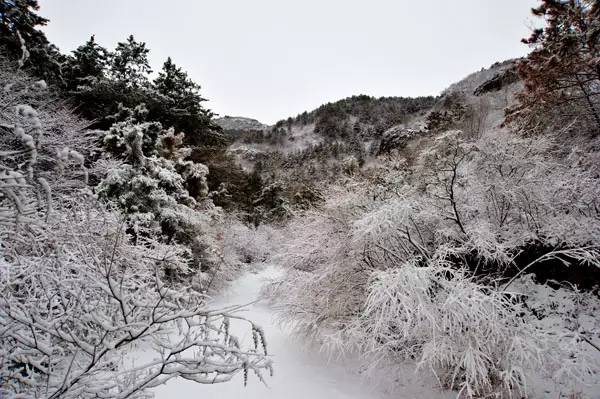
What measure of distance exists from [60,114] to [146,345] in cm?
913

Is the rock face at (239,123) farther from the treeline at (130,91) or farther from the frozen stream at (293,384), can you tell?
the frozen stream at (293,384)

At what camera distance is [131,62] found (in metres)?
16.3

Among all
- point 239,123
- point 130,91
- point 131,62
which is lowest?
point 130,91

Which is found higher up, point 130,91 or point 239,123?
point 239,123

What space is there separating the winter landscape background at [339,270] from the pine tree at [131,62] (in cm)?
369

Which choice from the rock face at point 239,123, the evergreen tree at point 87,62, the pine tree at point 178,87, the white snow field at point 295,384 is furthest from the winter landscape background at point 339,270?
the rock face at point 239,123

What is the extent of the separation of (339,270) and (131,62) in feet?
56.8

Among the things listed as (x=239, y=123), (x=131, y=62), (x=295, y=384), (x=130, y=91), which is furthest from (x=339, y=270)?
(x=239, y=123)

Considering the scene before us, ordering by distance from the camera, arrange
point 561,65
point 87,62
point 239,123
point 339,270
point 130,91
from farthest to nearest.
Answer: point 239,123
point 87,62
point 130,91
point 561,65
point 339,270

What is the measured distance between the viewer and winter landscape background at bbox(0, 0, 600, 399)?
1.94 meters

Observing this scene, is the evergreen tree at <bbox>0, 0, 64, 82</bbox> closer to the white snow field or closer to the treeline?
the treeline

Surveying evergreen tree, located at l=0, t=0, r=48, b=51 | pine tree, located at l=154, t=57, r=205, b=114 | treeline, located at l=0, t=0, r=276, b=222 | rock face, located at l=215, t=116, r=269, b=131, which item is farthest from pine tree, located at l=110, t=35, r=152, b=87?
rock face, located at l=215, t=116, r=269, b=131

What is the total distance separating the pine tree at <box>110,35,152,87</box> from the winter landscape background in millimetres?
3688

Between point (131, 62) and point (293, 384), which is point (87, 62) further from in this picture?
point (293, 384)
